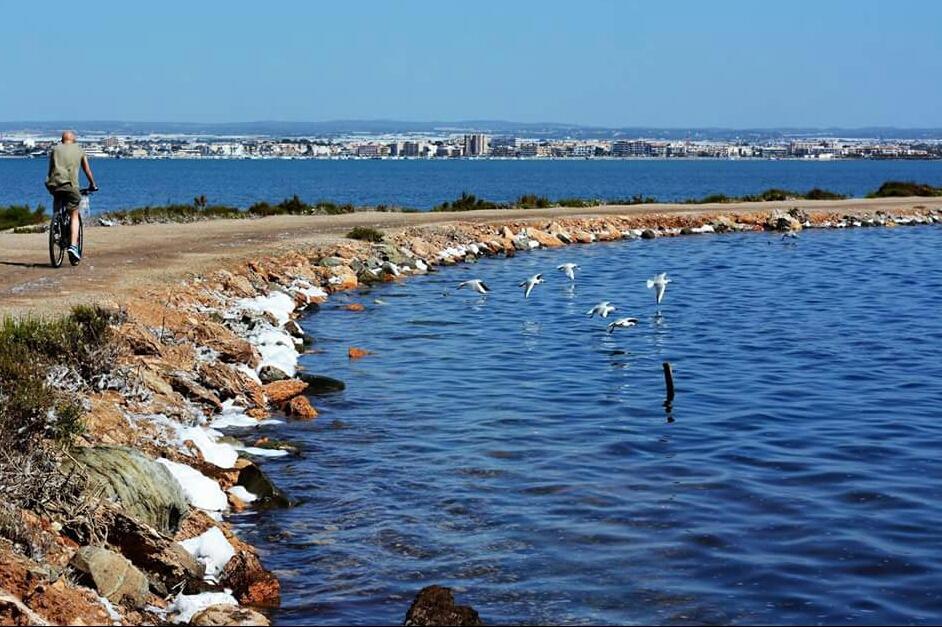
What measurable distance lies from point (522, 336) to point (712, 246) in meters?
17.8

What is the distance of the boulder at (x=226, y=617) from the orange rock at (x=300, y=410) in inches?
255

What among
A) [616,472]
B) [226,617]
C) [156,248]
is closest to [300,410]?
[616,472]

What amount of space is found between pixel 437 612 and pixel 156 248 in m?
17.6

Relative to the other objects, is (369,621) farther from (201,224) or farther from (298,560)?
(201,224)

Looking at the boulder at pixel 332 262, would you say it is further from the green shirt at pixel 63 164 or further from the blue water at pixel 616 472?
the green shirt at pixel 63 164

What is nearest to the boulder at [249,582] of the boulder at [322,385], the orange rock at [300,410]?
the orange rock at [300,410]

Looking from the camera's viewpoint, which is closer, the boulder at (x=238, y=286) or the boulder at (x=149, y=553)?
the boulder at (x=149, y=553)

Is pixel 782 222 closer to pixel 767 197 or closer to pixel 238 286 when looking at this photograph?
pixel 767 197

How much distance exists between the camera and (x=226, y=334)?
51.5ft

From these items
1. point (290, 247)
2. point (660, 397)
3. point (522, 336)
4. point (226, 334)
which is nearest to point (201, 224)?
point (290, 247)

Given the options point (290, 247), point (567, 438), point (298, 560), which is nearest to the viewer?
point (298, 560)

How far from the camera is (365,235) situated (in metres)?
30.2

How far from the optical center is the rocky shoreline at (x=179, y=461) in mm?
7418

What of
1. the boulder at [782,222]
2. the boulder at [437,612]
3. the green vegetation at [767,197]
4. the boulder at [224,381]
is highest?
the green vegetation at [767,197]
